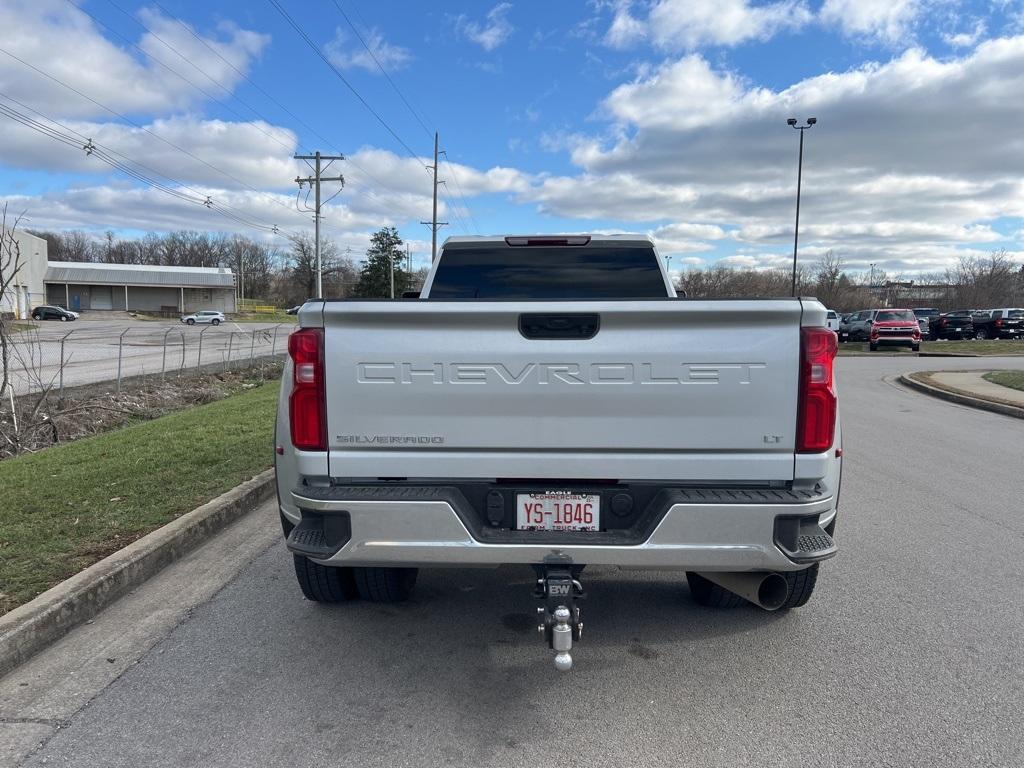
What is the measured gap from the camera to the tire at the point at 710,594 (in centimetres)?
396

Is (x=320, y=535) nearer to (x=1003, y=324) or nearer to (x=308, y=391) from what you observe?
(x=308, y=391)

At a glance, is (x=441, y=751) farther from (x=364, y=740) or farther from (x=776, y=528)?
(x=776, y=528)

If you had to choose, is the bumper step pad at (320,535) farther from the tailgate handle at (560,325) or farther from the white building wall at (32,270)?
the white building wall at (32,270)

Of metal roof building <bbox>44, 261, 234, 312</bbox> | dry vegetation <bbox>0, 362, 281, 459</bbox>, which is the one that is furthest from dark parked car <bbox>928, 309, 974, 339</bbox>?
metal roof building <bbox>44, 261, 234, 312</bbox>

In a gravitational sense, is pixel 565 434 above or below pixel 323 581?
above

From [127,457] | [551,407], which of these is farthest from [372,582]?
[127,457]

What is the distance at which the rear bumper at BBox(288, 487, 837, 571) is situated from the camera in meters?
2.86

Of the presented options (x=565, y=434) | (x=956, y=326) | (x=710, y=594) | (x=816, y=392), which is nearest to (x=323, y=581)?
(x=565, y=434)

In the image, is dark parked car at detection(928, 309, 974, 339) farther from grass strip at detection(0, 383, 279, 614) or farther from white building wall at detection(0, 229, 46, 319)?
white building wall at detection(0, 229, 46, 319)

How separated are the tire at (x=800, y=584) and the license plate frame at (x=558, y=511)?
4.05 ft

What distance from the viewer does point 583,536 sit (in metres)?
2.96

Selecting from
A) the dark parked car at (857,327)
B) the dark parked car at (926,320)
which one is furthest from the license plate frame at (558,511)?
the dark parked car at (926,320)

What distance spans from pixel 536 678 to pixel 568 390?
4.64 ft

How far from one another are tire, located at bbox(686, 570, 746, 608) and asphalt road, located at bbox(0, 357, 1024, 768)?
0.07 metres
